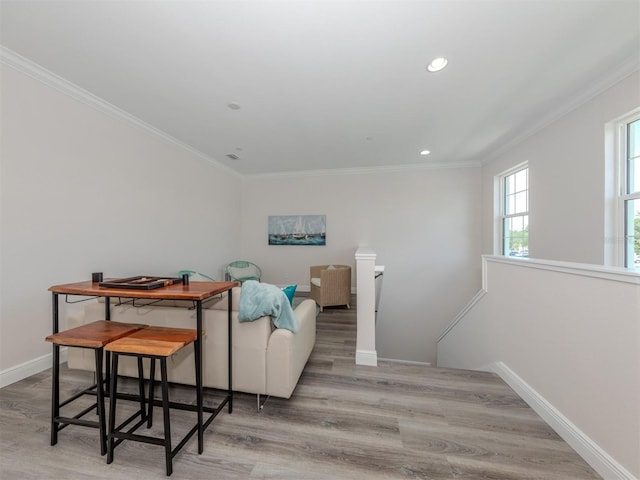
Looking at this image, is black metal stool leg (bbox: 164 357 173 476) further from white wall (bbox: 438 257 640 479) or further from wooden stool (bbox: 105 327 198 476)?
white wall (bbox: 438 257 640 479)

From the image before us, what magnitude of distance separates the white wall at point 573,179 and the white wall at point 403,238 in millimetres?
1419

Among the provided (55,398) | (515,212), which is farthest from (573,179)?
(55,398)

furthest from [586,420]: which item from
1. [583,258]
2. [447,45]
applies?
[447,45]

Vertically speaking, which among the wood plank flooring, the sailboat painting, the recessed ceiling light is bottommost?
the wood plank flooring

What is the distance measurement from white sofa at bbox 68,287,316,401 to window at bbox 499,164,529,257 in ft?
12.6

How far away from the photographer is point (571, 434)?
1.53 m

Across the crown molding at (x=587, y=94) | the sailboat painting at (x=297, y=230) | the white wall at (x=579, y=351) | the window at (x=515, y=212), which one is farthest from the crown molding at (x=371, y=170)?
the white wall at (x=579, y=351)

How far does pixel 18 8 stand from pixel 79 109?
102 cm

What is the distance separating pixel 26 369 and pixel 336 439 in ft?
9.18

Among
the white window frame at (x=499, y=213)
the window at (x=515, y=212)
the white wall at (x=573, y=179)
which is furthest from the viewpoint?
the white window frame at (x=499, y=213)

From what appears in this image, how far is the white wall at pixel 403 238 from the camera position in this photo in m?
4.78

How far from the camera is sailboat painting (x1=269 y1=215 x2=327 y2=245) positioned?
17.5 ft

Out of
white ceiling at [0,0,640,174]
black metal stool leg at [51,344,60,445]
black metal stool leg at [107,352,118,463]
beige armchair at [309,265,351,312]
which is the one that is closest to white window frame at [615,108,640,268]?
white ceiling at [0,0,640,174]

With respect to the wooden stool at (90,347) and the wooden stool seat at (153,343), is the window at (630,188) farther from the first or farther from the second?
the wooden stool at (90,347)
